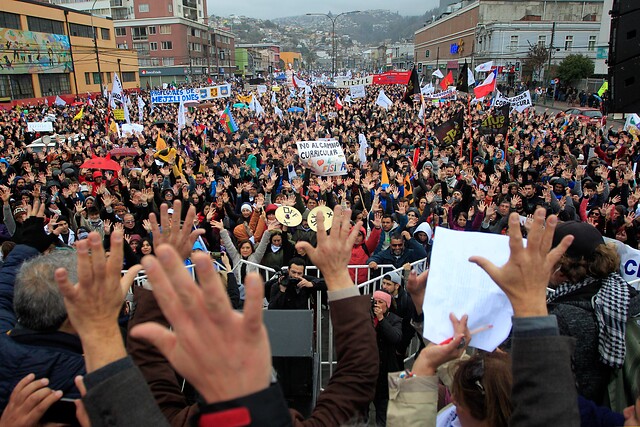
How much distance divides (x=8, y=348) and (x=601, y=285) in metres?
2.71

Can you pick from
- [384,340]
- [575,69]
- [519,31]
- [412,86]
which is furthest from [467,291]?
[519,31]

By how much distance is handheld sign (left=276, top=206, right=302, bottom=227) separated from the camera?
19.9ft

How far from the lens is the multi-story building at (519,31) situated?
195 feet

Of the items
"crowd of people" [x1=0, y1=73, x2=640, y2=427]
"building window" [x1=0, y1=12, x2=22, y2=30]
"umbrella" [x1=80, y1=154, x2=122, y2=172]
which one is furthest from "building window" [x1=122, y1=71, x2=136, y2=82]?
"crowd of people" [x1=0, y1=73, x2=640, y2=427]

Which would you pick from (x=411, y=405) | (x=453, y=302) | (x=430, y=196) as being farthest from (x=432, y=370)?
(x=430, y=196)

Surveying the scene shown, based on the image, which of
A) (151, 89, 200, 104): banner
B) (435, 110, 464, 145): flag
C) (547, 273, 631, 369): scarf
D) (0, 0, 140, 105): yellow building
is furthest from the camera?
(0, 0, 140, 105): yellow building

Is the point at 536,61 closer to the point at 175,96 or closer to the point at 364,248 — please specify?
the point at 175,96

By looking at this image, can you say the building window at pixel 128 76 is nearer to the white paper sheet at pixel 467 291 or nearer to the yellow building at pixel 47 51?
the yellow building at pixel 47 51

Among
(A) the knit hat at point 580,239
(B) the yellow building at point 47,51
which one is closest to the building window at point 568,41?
(B) the yellow building at point 47,51

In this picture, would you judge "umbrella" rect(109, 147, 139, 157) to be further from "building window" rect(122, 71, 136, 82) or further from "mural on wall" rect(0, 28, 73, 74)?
"building window" rect(122, 71, 136, 82)

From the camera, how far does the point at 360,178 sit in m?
10.3

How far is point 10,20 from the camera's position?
1452 inches

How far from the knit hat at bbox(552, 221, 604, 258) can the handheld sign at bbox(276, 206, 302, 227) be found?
4089 mm

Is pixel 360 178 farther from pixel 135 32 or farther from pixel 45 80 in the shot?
pixel 135 32
